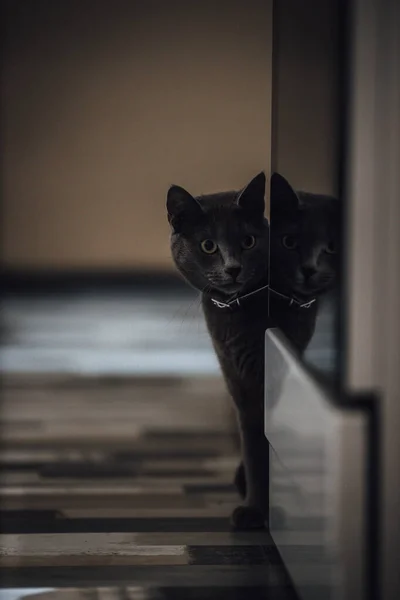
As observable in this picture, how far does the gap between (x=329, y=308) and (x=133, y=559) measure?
0.63 metres

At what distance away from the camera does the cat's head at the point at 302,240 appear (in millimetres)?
875

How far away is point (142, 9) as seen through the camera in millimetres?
1502

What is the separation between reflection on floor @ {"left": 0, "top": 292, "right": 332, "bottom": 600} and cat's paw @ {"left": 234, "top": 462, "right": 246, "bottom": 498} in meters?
0.02

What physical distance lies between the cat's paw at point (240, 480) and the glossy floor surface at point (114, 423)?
0.05 ft

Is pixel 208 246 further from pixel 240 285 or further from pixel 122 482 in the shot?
pixel 122 482

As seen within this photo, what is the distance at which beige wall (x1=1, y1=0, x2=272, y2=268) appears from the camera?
1.50 meters

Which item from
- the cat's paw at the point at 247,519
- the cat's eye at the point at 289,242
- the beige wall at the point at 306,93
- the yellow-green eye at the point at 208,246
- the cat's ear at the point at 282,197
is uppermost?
the beige wall at the point at 306,93

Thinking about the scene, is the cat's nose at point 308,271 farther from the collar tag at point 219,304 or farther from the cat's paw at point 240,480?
the cat's paw at point 240,480

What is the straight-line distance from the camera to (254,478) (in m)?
1.47

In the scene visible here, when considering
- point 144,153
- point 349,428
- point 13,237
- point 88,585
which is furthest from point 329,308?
point 13,237

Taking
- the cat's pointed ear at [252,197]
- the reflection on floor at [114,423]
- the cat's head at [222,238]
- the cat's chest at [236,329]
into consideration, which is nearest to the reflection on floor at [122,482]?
the reflection on floor at [114,423]

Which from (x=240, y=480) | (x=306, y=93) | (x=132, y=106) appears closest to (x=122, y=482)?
(x=240, y=480)

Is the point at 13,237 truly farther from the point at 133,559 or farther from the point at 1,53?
the point at 133,559

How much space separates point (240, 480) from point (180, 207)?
523 mm
